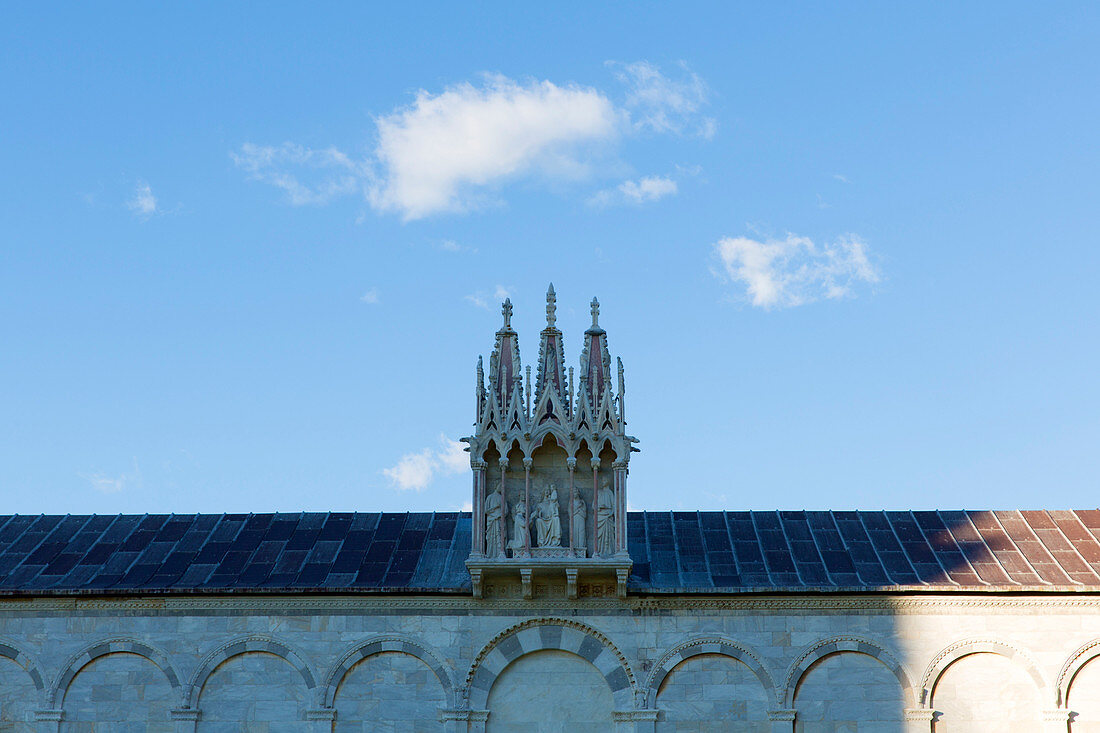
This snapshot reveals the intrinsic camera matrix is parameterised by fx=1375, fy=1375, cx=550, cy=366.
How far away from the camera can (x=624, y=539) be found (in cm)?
2647

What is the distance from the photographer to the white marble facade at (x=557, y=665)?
85.5ft

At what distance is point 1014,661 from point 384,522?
43.3 ft

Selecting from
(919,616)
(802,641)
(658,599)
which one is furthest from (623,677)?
(919,616)

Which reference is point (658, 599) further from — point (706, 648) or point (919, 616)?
point (919, 616)

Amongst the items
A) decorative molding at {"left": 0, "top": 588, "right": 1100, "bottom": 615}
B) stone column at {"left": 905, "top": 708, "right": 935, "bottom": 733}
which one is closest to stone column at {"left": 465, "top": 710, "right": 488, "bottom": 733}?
decorative molding at {"left": 0, "top": 588, "right": 1100, "bottom": 615}

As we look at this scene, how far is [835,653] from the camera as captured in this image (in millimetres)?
26359

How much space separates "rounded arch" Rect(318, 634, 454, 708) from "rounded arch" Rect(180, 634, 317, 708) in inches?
12.6

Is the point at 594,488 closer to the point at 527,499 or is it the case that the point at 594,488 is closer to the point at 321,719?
the point at 527,499

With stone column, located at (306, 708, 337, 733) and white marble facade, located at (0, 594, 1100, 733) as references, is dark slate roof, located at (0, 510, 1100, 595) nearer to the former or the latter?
white marble facade, located at (0, 594, 1100, 733)

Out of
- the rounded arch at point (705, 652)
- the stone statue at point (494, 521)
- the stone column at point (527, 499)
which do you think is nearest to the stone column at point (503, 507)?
the stone statue at point (494, 521)

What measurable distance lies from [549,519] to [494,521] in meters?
1.08

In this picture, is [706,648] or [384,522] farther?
[384,522]

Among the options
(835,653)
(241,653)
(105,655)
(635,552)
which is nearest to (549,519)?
(635,552)

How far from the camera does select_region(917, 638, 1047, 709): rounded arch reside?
26.1m
